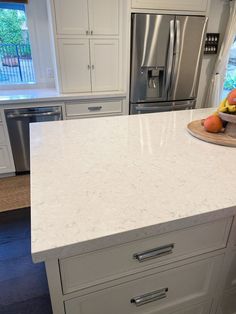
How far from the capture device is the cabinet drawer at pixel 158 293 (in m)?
0.74

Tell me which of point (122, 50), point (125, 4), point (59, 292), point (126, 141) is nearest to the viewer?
point (59, 292)

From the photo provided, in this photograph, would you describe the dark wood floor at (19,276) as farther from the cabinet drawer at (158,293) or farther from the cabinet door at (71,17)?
the cabinet door at (71,17)

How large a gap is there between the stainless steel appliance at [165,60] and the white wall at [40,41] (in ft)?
3.77

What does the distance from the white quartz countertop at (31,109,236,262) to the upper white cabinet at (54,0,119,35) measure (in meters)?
1.67

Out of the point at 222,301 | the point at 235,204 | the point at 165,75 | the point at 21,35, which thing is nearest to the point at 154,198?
the point at 235,204

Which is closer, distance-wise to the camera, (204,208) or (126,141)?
(204,208)

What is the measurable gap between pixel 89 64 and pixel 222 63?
1961 mm

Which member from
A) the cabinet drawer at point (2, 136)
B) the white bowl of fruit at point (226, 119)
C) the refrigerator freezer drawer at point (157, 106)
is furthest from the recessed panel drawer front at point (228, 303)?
the cabinet drawer at point (2, 136)

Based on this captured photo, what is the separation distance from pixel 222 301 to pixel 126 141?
89 centimetres

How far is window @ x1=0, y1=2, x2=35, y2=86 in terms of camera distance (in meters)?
2.69

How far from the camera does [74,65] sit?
2598mm

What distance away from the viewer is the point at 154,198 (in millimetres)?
739

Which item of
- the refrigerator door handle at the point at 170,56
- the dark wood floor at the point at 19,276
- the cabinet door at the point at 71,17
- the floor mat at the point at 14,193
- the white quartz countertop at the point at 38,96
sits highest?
the cabinet door at the point at 71,17

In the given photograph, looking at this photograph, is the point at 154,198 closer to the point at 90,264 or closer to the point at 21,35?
the point at 90,264
